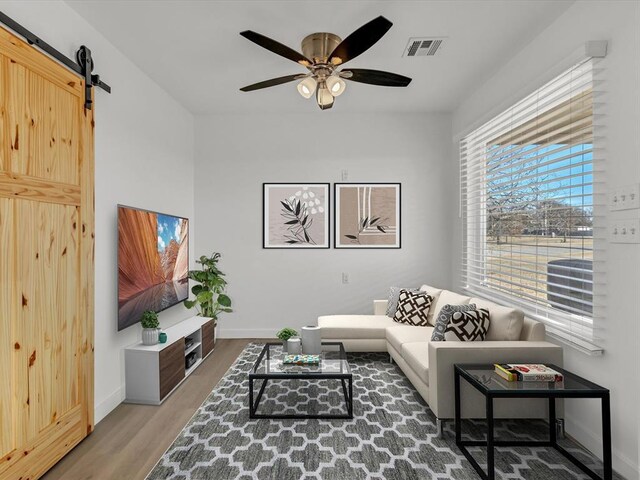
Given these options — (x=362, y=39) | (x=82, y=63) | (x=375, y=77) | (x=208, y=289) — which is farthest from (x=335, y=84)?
(x=208, y=289)

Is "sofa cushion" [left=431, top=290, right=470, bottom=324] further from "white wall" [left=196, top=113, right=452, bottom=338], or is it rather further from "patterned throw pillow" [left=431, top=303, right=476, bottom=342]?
"white wall" [left=196, top=113, right=452, bottom=338]

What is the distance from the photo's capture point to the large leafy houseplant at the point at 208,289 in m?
4.26

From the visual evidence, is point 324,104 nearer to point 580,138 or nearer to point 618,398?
point 580,138

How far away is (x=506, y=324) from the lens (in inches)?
108

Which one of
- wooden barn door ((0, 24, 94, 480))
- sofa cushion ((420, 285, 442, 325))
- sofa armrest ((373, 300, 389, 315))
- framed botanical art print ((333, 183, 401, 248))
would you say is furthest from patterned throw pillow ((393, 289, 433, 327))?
wooden barn door ((0, 24, 94, 480))

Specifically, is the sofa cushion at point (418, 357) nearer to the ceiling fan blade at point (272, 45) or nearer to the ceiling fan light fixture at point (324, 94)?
the ceiling fan light fixture at point (324, 94)

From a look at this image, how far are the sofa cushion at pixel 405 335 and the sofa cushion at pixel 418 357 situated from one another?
Result: 0.48 feet

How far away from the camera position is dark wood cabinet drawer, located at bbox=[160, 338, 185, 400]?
297cm

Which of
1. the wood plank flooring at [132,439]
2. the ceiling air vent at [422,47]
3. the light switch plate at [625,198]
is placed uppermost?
the ceiling air vent at [422,47]

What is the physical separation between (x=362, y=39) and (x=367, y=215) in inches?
107

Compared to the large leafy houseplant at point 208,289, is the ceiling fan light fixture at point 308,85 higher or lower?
higher

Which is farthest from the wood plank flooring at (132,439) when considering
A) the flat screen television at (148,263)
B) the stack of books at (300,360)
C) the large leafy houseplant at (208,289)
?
the large leafy houseplant at (208,289)

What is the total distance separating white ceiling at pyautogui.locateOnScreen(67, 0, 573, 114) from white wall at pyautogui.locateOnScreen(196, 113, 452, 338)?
0.70 metres

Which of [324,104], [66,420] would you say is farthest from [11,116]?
[324,104]
